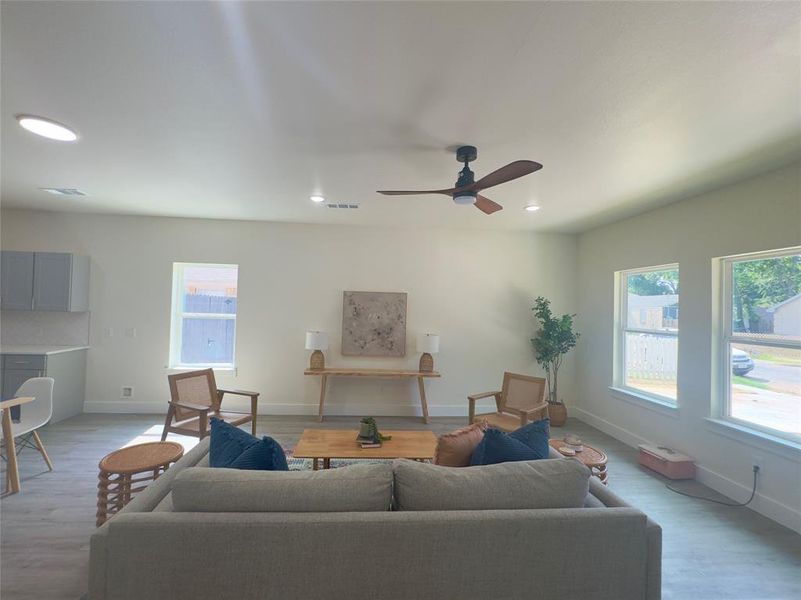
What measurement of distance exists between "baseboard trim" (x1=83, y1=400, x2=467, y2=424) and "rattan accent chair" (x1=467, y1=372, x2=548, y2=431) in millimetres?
1229

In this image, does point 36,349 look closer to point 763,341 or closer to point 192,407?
point 192,407

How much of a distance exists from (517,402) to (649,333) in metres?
1.72

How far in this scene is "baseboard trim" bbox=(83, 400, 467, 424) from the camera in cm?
447

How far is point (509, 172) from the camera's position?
199 cm

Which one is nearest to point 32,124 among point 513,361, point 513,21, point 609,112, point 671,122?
point 513,21

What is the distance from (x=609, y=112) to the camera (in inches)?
74.7

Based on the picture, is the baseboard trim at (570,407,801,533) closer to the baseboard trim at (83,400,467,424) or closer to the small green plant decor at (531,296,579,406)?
the small green plant decor at (531,296,579,406)

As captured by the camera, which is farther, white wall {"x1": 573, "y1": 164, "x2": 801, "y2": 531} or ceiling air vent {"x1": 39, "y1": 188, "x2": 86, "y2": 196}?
ceiling air vent {"x1": 39, "y1": 188, "x2": 86, "y2": 196}

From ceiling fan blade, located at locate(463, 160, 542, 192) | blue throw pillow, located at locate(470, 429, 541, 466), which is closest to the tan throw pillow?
blue throw pillow, located at locate(470, 429, 541, 466)

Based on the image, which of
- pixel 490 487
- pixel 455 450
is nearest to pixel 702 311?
pixel 455 450

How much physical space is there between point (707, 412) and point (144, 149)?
5023mm


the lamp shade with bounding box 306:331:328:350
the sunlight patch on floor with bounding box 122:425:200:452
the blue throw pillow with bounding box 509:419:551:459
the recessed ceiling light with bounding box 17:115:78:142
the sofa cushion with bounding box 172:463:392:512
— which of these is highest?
the recessed ceiling light with bounding box 17:115:78:142

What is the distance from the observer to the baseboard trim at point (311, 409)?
447 centimetres

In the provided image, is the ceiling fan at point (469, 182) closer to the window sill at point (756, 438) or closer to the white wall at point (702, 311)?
the white wall at point (702, 311)
